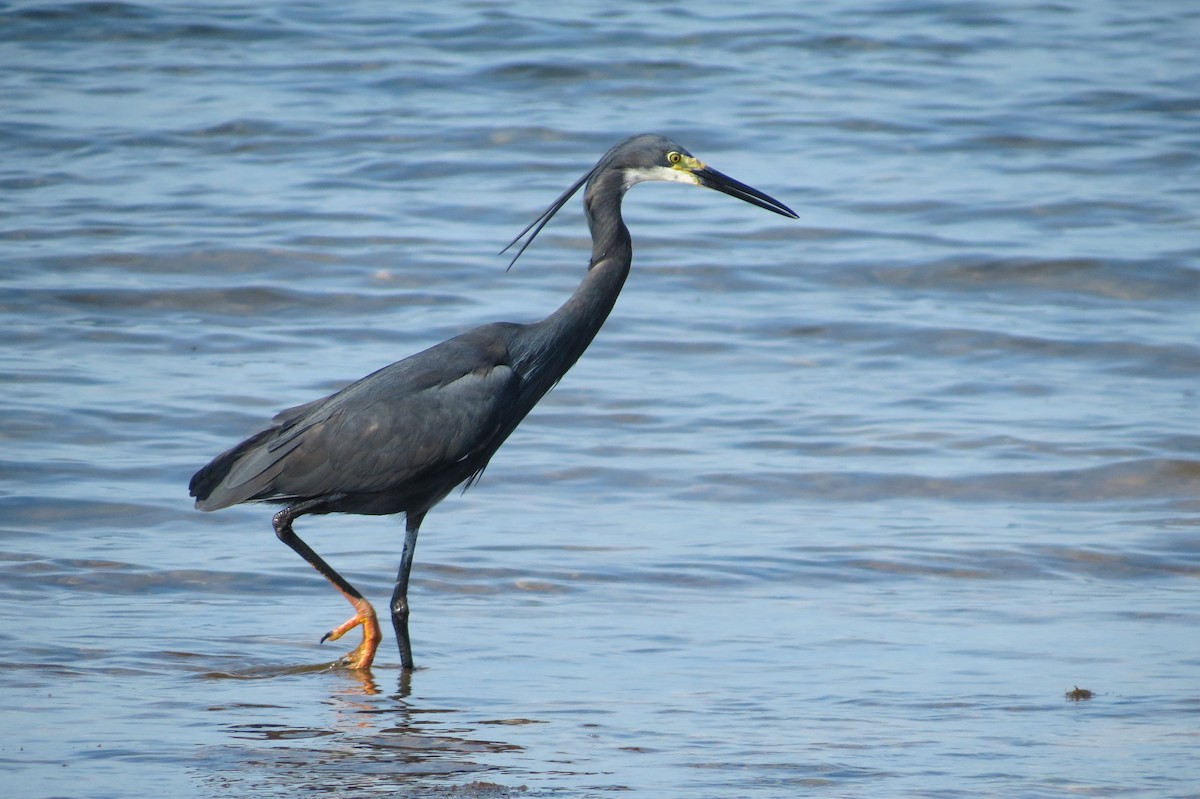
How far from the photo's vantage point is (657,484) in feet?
27.5

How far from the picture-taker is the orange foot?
578 centimetres

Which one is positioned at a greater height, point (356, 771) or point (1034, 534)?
point (356, 771)

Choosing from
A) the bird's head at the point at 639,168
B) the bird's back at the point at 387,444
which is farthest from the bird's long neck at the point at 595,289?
the bird's back at the point at 387,444

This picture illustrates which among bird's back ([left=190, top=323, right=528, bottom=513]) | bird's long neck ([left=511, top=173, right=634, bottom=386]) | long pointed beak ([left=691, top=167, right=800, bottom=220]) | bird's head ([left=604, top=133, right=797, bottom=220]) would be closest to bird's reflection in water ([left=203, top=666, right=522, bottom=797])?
bird's back ([left=190, top=323, right=528, bottom=513])

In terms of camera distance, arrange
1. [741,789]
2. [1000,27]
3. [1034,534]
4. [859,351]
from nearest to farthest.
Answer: [741,789]
[1034,534]
[859,351]
[1000,27]

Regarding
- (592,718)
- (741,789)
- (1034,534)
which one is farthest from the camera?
(1034,534)

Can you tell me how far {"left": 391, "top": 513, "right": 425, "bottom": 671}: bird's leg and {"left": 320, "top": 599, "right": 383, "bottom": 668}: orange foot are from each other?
3.3 inches

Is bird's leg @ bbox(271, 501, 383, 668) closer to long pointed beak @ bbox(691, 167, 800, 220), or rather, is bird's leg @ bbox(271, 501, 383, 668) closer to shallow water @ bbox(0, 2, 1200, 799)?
shallow water @ bbox(0, 2, 1200, 799)

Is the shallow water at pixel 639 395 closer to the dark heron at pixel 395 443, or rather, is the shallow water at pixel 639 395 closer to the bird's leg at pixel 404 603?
the bird's leg at pixel 404 603

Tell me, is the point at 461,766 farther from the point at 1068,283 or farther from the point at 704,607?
the point at 1068,283

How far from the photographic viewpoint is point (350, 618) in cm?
608

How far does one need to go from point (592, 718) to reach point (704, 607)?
155cm

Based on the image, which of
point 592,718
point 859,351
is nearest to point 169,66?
point 859,351

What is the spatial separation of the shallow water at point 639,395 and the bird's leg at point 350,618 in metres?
0.11
